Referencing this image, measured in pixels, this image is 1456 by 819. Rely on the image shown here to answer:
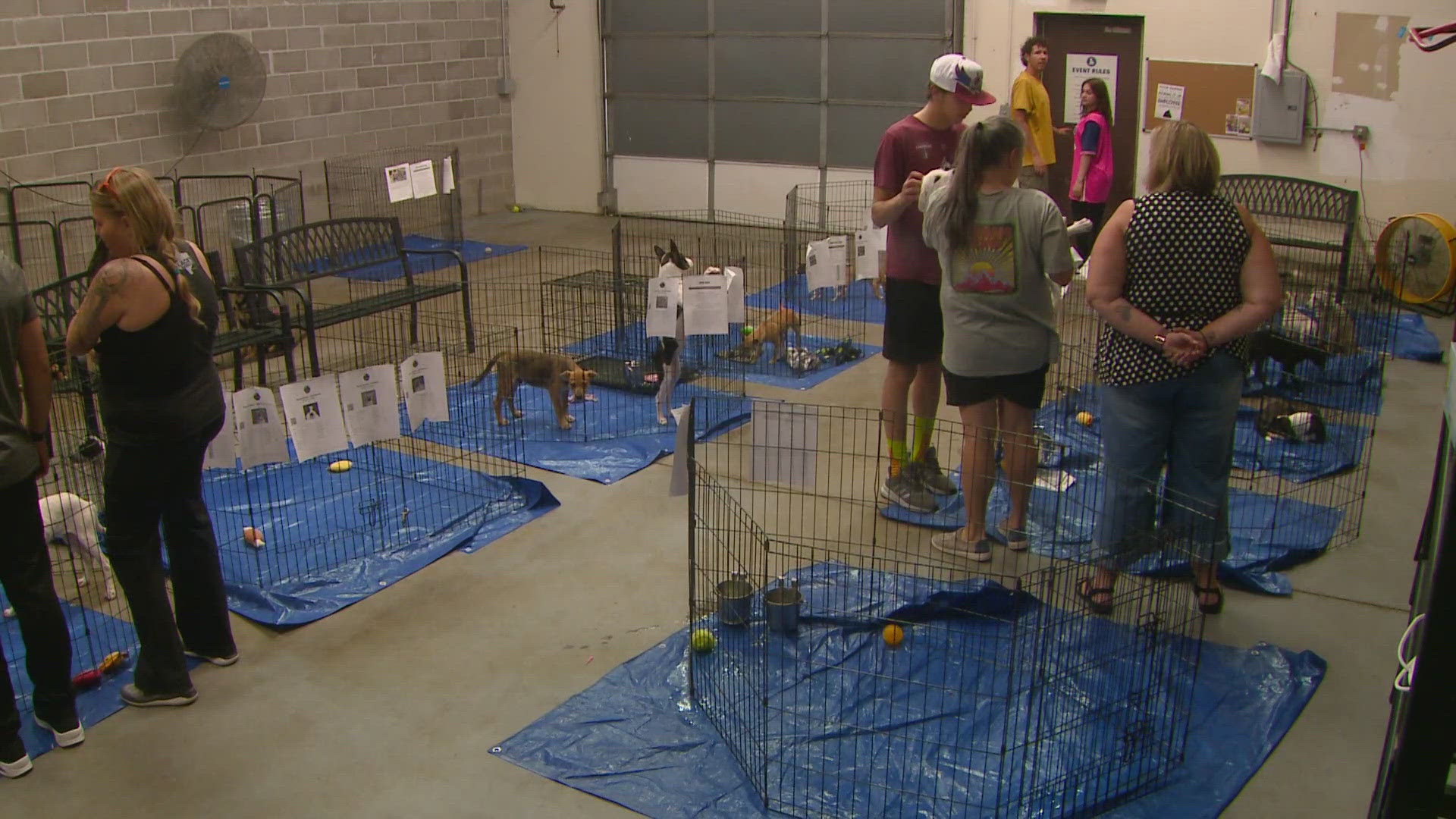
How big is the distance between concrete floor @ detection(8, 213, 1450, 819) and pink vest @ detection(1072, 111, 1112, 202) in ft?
9.95

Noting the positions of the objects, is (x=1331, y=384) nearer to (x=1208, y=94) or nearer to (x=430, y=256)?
(x=1208, y=94)

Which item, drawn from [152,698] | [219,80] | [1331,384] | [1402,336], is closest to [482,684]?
[152,698]

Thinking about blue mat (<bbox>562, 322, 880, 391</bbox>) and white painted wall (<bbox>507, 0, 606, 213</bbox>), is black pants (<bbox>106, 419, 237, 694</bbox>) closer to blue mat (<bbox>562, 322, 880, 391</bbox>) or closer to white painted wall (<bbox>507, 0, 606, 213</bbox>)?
blue mat (<bbox>562, 322, 880, 391</bbox>)

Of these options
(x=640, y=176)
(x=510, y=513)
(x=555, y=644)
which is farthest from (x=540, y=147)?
(x=555, y=644)

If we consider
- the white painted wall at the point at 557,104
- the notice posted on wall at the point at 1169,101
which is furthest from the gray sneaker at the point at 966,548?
the white painted wall at the point at 557,104

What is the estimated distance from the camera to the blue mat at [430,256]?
362 inches

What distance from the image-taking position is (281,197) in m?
8.48

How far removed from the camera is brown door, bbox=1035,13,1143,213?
9188 mm

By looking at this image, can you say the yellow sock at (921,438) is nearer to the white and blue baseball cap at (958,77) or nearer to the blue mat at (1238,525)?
the blue mat at (1238,525)

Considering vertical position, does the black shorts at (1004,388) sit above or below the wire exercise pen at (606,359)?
above

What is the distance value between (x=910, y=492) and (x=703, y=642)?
4.25 ft

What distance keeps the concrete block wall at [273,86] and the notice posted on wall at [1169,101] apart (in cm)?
578

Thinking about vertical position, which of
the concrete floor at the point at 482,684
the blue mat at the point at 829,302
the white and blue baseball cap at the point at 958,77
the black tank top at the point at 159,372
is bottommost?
the concrete floor at the point at 482,684

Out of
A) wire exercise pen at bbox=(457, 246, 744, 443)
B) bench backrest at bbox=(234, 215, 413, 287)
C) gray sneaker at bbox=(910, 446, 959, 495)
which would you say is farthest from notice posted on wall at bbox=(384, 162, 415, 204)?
gray sneaker at bbox=(910, 446, 959, 495)
